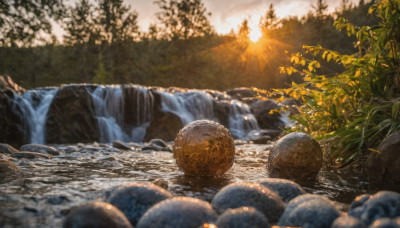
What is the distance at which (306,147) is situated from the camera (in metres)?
3.54

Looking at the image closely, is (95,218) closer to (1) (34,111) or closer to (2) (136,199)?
(2) (136,199)

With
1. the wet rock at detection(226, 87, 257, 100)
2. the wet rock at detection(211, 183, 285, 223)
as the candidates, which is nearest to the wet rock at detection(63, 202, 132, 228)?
the wet rock at detection(211, 183, 285, 223)

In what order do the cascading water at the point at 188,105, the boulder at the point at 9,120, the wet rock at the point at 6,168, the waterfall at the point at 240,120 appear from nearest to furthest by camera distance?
1. the wet rock at the point at 6,168
2. the boulder at the point at 9,120
3. the cascading water at the point at 188,105
4. the waterfall at the point at 240,120

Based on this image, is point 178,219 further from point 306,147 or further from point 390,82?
point 390,82

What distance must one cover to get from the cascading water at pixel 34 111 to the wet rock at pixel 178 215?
10149 millimetres

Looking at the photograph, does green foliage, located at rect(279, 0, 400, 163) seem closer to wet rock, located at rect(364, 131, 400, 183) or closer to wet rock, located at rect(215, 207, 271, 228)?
wet rock, located at rect(364, 131, 400, 183)

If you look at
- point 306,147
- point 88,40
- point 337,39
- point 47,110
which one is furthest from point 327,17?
point 306,147

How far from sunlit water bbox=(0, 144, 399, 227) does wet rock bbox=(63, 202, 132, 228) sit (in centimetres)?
28

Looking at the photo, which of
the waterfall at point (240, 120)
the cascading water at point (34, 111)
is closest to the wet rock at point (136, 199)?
the cascading water at point (34, 111)

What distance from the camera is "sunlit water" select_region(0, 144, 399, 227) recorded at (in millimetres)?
2256

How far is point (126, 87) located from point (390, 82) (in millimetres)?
11418

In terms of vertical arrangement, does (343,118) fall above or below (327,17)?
below

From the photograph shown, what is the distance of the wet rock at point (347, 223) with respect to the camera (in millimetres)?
1718

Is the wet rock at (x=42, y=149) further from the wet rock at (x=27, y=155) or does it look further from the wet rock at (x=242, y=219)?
the wet rock at (x=242, y=219)
